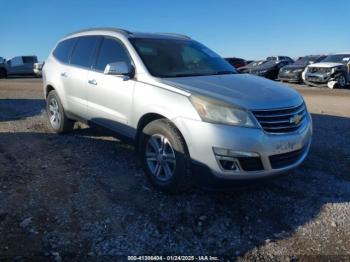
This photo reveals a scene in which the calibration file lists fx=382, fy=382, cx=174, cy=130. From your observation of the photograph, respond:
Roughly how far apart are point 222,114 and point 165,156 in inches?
33.5

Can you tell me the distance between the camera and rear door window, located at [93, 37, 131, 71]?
4.97 metres

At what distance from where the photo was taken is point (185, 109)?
382 centimetres

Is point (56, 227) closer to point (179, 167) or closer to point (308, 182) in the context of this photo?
point (179, 167)

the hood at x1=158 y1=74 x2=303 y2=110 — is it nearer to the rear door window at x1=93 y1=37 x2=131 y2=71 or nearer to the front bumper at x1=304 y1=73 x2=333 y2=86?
the rear door window at x1=93 y1=37 x2=131 y2=71

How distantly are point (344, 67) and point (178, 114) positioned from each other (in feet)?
54.4

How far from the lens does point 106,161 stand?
17.5 ft

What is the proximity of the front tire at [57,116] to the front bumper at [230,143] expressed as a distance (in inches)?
131

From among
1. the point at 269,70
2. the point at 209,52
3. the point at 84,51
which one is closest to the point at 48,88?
the point at 84,51

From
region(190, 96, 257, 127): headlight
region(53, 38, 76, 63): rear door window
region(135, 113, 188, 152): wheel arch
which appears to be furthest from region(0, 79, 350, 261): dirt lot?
region(53, 38, 76, 63): rear door window

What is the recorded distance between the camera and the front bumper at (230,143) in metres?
3.57

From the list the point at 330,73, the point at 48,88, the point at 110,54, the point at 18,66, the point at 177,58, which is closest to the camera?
the point at 177,58

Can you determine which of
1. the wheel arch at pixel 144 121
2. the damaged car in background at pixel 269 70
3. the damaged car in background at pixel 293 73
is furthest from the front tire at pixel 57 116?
the damaged car in background at pixel 269 70

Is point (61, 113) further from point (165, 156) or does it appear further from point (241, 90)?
point (241, 90)

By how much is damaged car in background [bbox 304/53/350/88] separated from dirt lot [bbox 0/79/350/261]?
44.9ft
